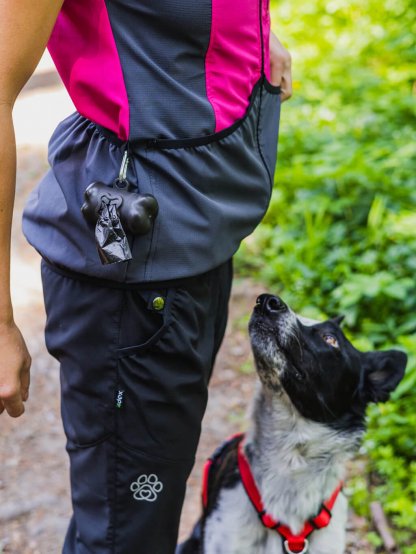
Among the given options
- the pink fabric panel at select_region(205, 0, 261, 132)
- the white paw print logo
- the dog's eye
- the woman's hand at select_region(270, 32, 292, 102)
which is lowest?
the dog's eye

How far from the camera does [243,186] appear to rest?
202cm

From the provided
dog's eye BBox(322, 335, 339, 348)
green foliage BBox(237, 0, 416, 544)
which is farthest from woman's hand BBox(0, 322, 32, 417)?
green foliage BBox(237, 0, 416, 544)

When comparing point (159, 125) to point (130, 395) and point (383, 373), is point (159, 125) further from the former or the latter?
point (383, 373)

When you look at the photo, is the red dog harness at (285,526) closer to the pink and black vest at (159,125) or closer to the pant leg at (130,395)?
the pant leg at (130,395)

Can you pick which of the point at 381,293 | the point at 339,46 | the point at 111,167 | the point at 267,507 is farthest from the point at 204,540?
the point at 339,46

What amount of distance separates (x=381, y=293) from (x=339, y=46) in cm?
496

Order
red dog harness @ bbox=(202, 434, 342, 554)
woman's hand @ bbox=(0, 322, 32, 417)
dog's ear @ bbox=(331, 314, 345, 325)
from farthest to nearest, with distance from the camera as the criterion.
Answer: dog's ear @ bbox=(331, 314, 345, 325)
red dog harness @ bbox=(202, 434, 342, 554)
woman's hand @ bbox=(0, 322, 32, 417)

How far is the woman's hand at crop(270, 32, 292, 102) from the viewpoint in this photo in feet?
7.52

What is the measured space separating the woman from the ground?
1.51 m

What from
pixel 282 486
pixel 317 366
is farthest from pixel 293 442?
pixel 317 366

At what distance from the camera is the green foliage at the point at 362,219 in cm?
400

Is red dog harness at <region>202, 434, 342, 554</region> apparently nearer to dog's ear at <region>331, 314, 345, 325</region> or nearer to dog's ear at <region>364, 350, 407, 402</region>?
dog's ear at <region>364, 350, 407, 402</region>

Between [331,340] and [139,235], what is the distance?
1451 millimetres

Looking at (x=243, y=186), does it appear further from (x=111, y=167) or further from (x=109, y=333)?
(x=109, y=333)
